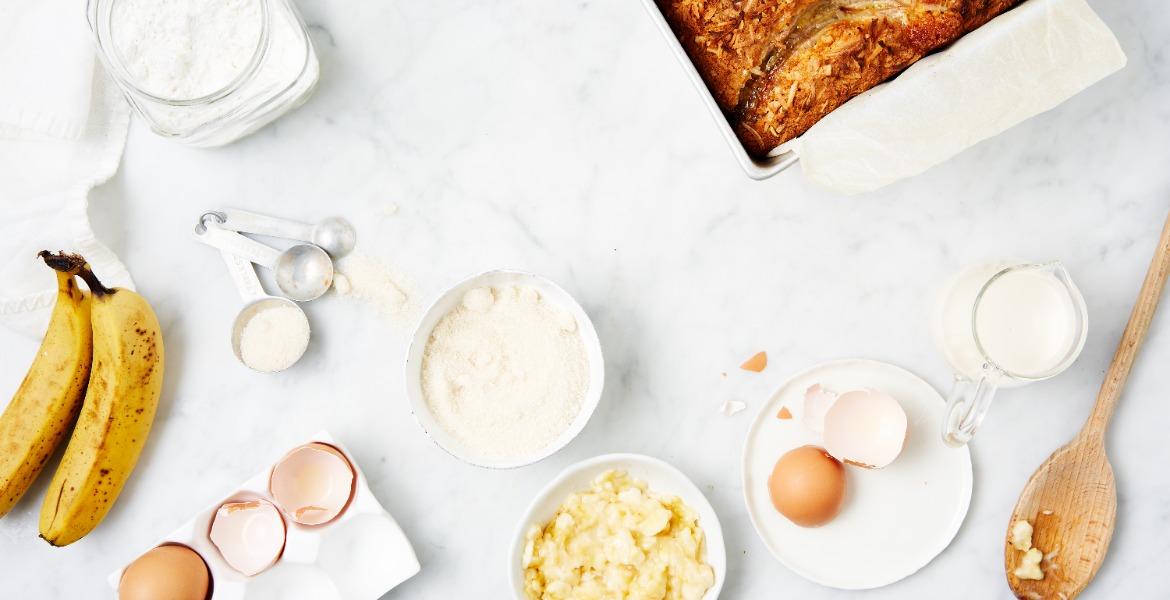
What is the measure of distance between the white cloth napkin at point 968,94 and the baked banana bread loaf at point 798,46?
0.15 feet

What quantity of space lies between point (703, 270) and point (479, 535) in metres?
0.66

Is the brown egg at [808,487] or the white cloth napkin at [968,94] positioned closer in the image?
the white cloth napkin at [968,94]

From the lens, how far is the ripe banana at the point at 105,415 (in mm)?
1433

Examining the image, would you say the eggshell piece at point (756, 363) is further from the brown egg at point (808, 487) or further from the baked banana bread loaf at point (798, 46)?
the baked banana bread loaf at point (798, 46)

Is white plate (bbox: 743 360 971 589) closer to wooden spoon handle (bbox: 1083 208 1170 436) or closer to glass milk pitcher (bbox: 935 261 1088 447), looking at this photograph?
glass milk pitcher (bbox: 935 261 1088 447)

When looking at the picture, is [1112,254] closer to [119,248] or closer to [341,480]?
[341,480]

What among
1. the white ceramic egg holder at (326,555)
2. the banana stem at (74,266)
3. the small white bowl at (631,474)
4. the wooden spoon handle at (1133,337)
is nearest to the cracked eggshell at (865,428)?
the small white bowl at (631,474)

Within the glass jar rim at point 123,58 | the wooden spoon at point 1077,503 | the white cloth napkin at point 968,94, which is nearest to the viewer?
the white cloth napkin at point 968,94

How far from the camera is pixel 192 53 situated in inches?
55.6

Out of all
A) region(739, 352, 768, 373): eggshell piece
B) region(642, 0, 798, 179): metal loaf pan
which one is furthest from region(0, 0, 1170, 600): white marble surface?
region(642, 0, 798, 179): metal loaf pan

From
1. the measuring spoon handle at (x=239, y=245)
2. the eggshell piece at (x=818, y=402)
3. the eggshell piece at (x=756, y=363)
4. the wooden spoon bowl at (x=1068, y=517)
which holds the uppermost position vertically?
the measuring spoon handle at (x=239, y=245)

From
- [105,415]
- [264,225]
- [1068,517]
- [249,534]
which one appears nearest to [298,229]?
[264,225]

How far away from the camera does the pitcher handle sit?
55.2 inches

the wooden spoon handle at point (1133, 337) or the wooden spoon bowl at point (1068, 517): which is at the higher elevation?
the wooden spoon handle at point (1133, 337)
